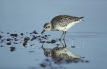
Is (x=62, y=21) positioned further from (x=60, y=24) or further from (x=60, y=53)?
(x=60, y=53)

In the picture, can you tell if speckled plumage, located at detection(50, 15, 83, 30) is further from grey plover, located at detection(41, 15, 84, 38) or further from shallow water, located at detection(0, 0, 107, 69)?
shallow water, located at detection(0, 0, 107, 69)

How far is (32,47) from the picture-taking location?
1020 centimetres

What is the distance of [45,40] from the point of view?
11.7 meters

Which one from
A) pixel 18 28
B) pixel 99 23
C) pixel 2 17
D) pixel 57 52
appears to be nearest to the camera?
pixel 57 52

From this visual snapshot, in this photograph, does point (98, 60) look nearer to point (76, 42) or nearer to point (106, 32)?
point (76, 42)

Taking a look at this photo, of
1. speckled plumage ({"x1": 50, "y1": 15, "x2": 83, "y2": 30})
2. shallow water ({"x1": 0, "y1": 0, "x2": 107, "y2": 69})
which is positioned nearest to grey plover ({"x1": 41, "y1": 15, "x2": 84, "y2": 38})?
speckled plumage ({"x1": 50, "y1": 15, "x2": 83, "y2": 30})

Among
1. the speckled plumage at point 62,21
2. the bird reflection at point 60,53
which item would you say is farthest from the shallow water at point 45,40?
the speckled plumage at point 62,21

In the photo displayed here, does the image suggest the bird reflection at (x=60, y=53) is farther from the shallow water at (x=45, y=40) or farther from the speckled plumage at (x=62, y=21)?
the speckled plumage at (x=62, y=21)

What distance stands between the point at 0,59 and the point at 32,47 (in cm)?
191

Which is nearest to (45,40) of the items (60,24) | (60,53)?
(60,24)

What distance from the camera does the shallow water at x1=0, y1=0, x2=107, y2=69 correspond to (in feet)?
26.7

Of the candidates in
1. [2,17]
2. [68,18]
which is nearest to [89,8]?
[2,17]

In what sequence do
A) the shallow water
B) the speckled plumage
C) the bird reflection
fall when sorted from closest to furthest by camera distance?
the shallow water
the bird reflection
the speckled plumage

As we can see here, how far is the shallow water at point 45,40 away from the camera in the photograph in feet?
26.7
